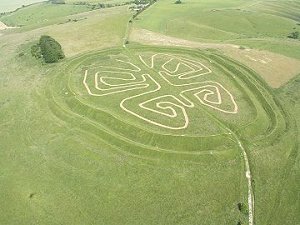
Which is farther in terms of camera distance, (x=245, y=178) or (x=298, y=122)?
(x=298, y=122)

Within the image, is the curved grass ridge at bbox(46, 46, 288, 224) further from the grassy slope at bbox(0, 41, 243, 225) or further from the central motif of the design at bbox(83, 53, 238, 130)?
the central motif of the design at bbox(83, 53, 238, 130)

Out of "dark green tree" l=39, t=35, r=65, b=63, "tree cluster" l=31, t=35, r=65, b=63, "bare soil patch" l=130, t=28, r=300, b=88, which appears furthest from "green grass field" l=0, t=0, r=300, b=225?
"bare soil patch" l=130, t=28, r=300, b=88

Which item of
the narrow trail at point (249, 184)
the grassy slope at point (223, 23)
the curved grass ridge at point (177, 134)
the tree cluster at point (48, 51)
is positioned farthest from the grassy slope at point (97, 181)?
the grassy slope at point (223, 23)

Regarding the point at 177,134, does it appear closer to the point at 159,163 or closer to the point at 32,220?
the point at 159,163

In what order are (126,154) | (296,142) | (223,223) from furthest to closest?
(296,142)
(126,154)
(223,223)

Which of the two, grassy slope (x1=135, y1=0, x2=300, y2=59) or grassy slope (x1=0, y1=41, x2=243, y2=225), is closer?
grassy slope (x1=0, y1=41, x2=243, y2=225)

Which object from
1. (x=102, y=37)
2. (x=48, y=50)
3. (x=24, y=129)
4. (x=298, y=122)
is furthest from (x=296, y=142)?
(x=102, y=37)
